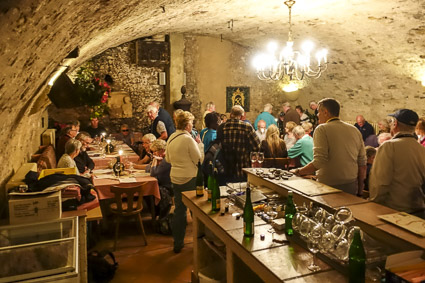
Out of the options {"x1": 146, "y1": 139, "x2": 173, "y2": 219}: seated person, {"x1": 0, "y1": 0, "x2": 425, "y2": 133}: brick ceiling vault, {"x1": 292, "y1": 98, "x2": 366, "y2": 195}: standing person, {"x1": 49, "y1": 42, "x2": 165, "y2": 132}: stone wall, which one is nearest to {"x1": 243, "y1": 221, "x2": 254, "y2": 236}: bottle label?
{"x1": 292, "y1": 98, "x2": 366, "y2": 195}: standing person

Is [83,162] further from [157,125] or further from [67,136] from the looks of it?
[157,125]

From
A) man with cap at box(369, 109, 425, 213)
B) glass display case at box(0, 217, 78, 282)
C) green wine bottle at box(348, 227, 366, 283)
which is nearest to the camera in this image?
green wine bottle at box(348, 227, 366, 283)

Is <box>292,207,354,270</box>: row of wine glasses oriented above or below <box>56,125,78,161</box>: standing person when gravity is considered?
below

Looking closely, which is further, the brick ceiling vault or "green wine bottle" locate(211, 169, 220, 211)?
"green wine bottle" locate(211, 169, 220, 211)

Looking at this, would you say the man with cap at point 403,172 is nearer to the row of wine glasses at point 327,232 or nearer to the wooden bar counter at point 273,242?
the wooden bar counter at point 273,242

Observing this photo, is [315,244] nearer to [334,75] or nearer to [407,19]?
[407,19]

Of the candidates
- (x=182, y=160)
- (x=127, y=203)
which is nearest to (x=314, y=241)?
(x=182, y=160)

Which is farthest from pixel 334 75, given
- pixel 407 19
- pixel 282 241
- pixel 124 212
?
pixel 282 241

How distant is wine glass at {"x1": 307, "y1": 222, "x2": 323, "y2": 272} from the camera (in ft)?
6.51

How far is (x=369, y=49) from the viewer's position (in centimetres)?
736

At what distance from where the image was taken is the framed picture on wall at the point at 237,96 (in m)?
10.8

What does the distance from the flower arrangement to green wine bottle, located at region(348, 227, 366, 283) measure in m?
7.46

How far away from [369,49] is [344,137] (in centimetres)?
471

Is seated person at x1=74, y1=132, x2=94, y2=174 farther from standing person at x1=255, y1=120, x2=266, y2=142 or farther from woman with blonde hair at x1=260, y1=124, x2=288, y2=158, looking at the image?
standing person at x1=255, y1=120, x2=266, y2=142
